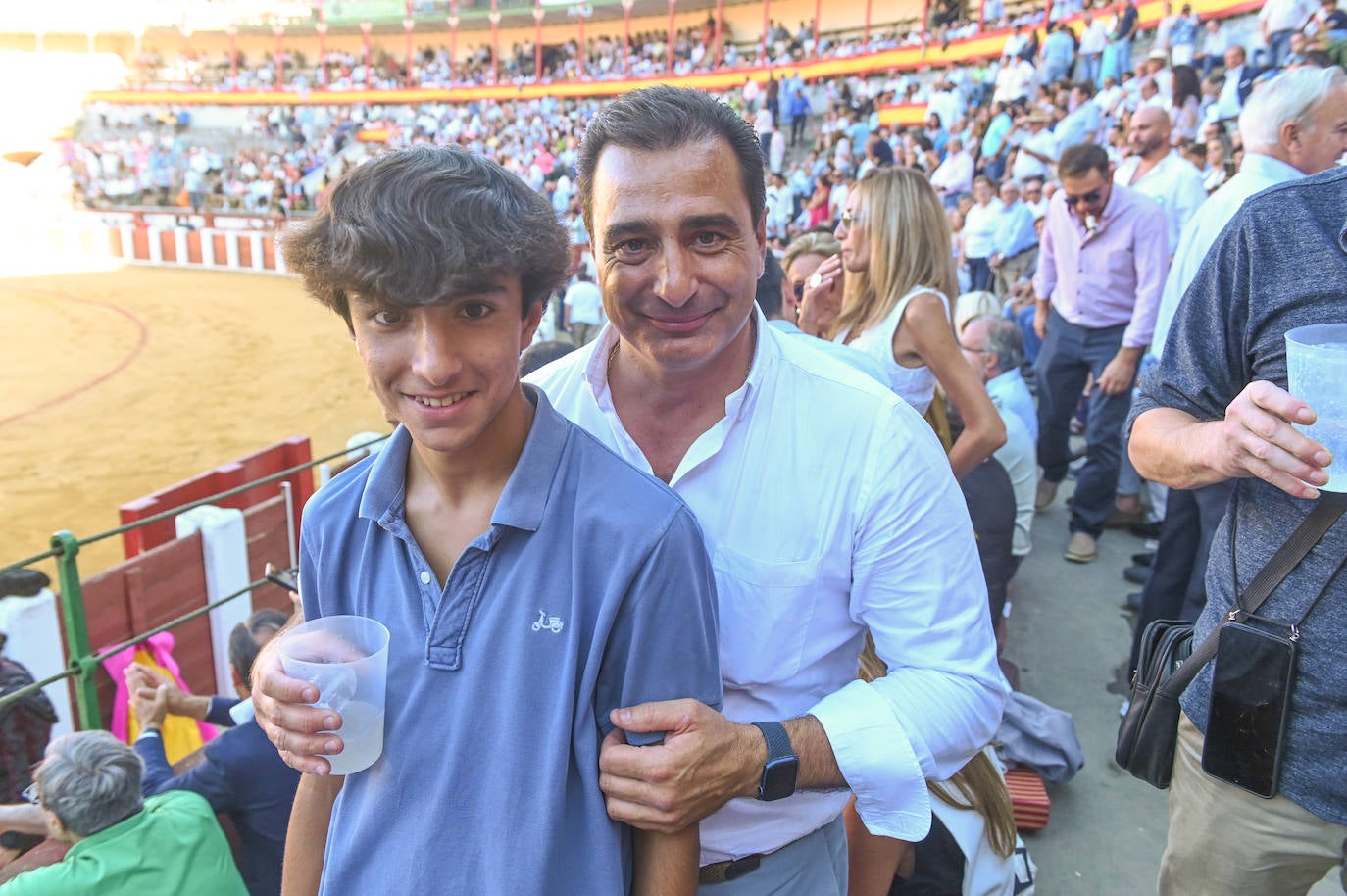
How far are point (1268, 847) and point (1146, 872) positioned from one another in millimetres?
1272

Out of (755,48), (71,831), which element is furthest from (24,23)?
(71,831)

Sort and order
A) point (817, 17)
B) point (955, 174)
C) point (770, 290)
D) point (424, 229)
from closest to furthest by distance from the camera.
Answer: point (424, 229), point (770, 290), point (955, 174), point (817, 17)

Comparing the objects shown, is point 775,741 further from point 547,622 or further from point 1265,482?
point 1265,482

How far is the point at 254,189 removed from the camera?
31.3 metres

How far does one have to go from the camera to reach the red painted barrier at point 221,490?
507 cm

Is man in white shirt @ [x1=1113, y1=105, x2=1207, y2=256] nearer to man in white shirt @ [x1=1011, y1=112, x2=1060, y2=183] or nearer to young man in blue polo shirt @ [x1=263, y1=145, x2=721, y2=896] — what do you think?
man in white shirt @ [x1=1011, y1=112, x2=1060, y2=183]

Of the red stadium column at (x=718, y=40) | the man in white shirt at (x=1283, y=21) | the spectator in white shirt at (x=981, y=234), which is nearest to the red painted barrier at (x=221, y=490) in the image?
the spectator in white shirt at (x=981, y=234)

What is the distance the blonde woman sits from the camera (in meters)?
2.94

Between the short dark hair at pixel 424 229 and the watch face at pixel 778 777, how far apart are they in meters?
0.73

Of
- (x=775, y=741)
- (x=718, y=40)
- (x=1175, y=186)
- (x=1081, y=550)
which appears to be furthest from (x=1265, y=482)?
(x=718, y=40)

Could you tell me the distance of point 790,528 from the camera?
4.74 ft

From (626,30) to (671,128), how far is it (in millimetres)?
40384

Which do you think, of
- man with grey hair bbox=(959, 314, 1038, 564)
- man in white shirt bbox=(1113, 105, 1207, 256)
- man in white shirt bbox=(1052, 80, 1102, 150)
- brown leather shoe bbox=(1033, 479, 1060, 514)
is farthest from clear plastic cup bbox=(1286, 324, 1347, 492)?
man in white shirt bbox=(1052, 80, 1102, 150)

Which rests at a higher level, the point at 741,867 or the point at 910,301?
the point at 910,301
